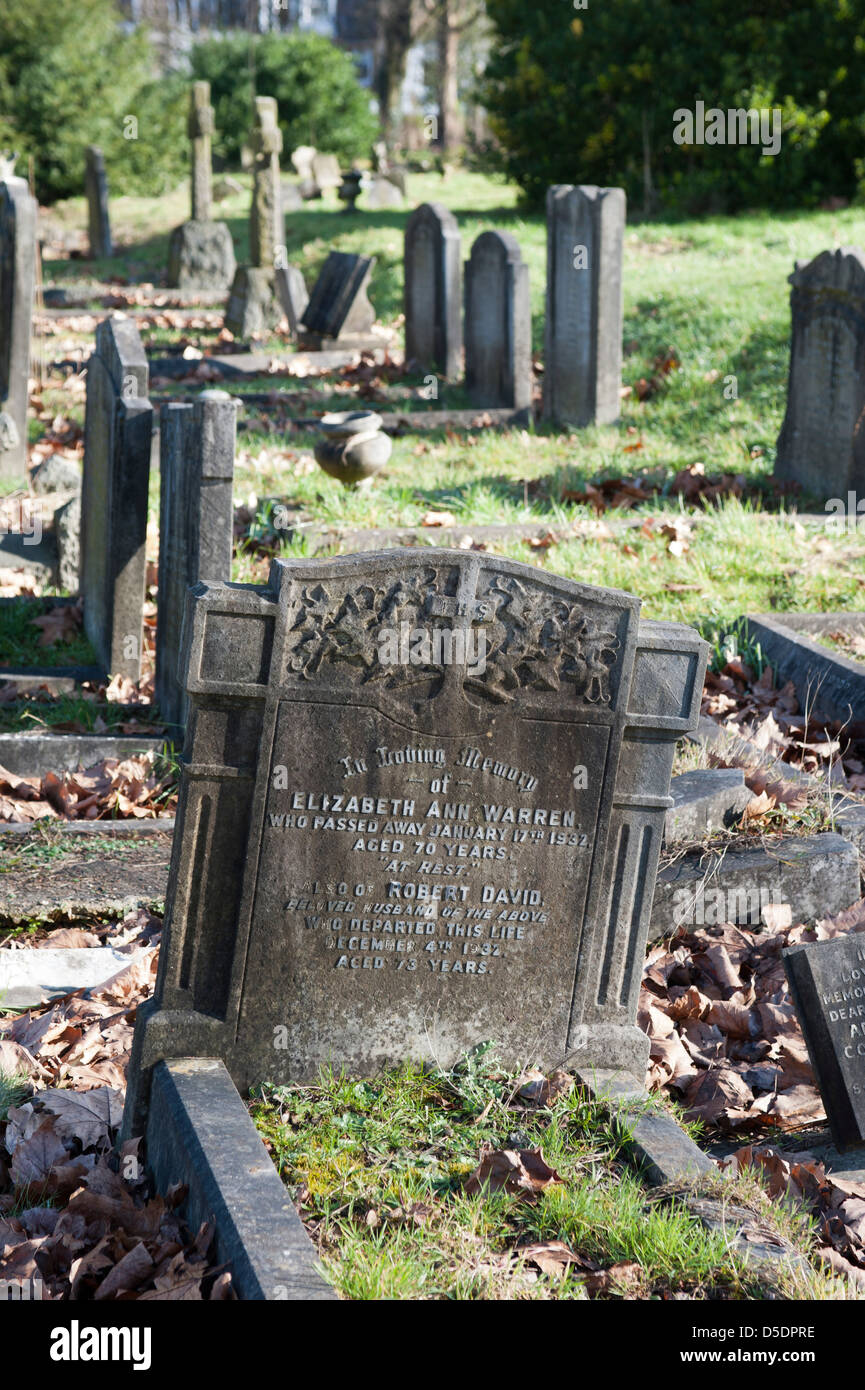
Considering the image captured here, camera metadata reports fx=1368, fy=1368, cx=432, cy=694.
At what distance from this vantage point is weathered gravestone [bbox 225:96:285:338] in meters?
17.0

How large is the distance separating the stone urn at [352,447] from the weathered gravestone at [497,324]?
11.1ft

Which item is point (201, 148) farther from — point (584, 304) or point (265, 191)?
point (584, 304)

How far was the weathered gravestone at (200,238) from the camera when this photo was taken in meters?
20.2

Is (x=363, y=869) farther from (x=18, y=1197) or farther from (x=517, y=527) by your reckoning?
(x=517, y=527)

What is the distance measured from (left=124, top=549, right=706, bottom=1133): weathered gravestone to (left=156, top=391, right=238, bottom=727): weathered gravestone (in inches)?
94.6

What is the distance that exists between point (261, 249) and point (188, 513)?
12.7 m

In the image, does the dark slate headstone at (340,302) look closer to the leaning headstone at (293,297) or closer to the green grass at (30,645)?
the leaning headstone at (293,297)

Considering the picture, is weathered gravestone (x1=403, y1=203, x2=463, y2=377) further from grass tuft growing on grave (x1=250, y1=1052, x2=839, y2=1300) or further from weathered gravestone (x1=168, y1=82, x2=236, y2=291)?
grass tuft growing on grave (x1=250, y1=1052, x2=839, y2=1300)

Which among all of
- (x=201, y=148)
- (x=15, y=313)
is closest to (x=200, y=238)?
(x=201, y=148)

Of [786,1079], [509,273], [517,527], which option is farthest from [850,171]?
[786,1079]

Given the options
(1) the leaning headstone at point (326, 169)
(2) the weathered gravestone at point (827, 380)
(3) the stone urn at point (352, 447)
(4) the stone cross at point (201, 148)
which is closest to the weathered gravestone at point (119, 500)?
(3) the stone urn at point (352, 447)

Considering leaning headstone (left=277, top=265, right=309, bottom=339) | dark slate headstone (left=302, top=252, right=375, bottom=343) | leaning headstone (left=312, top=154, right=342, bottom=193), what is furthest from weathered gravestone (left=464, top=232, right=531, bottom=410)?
leaning headstone (left=312, top=154, right=342, bottom=193)
